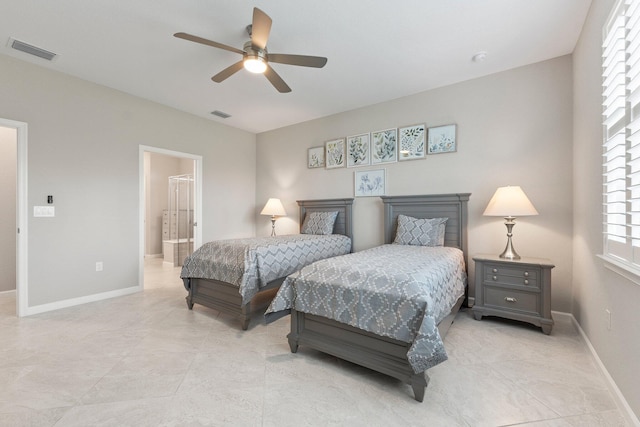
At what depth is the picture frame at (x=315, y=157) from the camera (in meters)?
4.83

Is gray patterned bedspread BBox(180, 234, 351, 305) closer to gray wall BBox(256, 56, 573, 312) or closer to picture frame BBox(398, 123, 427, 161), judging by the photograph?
gray wall BBox(256, 56, 573, 312)

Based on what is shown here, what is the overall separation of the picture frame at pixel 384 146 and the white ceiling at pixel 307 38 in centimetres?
57

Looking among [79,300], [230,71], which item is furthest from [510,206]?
[79,300]

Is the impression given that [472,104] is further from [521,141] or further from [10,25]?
[10,25]

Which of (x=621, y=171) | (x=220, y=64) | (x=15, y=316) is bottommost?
(x=15, y=316)

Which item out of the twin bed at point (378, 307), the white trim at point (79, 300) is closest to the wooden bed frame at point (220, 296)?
the twin bed at point (378, 307)

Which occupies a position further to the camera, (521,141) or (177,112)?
→ (177,112)

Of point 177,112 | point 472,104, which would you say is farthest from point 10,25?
point 472,104

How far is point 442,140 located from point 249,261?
9.30 feet

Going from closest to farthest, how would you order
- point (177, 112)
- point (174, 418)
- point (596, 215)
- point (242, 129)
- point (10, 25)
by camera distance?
point (174, 418) < point (596, 215) < point (10, 25) < point (177, 112) < point (242, 129)

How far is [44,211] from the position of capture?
127 inches

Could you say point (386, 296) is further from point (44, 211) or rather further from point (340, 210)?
point (44, 211)

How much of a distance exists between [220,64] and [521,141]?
3484mm

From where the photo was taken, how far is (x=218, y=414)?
5.19 ft
